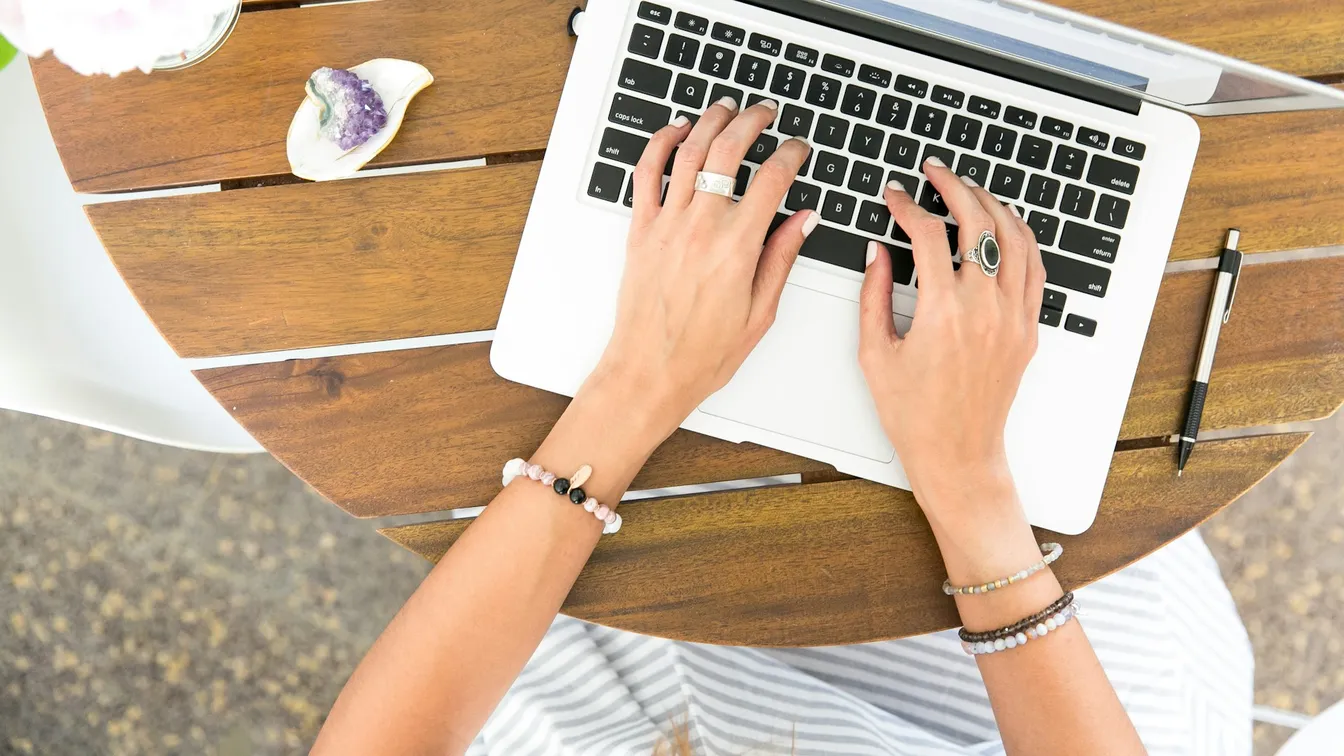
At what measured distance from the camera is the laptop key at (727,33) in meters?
0.73

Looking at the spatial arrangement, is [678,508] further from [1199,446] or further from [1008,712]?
[1199,446]

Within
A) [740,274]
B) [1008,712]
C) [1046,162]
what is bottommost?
[1008,712]

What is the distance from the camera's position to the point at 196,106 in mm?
745

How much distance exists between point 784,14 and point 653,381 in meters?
0.33

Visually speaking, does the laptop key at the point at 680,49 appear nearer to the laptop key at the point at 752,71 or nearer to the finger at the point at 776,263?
the laptop key at the point at 752,71

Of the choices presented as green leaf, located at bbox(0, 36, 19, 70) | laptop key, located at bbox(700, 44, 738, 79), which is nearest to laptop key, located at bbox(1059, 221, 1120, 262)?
laptop key, located at bbox(700, 44, 738, 79)

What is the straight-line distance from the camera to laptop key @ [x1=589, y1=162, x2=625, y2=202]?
73cm

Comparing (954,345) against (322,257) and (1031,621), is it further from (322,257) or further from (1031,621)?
(322,257)

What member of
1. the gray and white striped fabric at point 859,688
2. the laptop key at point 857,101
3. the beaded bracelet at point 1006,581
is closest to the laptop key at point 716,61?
the laptop key at point 857,101

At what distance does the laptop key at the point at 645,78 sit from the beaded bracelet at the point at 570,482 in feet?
1.06

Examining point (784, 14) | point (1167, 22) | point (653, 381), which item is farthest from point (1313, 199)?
point (653, 381)

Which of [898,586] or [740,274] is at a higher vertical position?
[740,274]

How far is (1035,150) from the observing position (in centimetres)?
73

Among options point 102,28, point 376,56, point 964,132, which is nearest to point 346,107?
point 376,56
